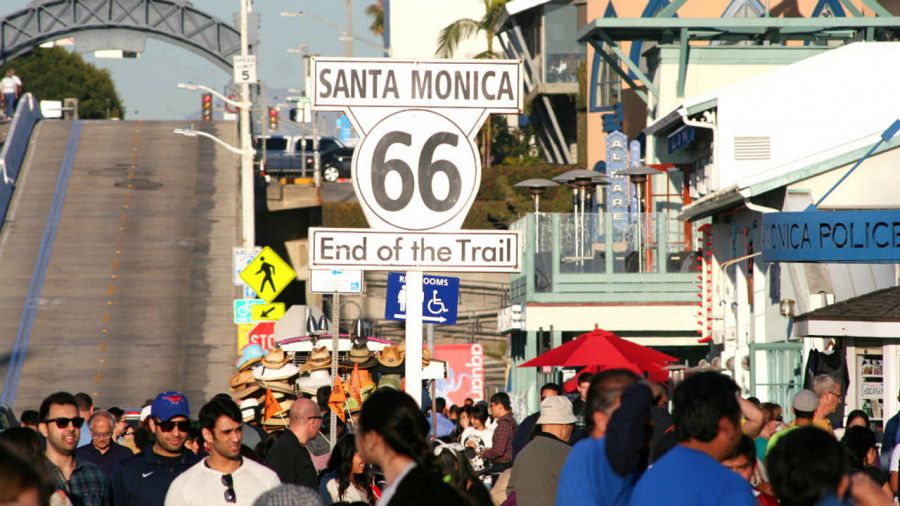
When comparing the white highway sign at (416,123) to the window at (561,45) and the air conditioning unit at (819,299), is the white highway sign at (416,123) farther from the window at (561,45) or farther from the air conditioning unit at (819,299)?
the window at (561,45)

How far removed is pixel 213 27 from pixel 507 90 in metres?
77.4

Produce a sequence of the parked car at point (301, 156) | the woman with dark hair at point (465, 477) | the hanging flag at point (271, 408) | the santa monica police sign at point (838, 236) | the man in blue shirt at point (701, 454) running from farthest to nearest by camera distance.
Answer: the parked car at point (301, 156) < the hanging flag at point (271, 408) < the santa monica police sign at point (838, 236) < the woman with dark hair at point (465, 477) < the man in blue shirt at point (701, 454)

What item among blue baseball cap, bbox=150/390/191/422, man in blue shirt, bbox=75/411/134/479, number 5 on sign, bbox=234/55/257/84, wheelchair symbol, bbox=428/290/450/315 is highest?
number 5 on sign, bbox=234/55/257/84

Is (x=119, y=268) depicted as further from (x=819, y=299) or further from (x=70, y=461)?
(x=70, y=461)

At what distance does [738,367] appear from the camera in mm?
25766

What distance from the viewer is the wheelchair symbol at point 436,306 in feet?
77.2

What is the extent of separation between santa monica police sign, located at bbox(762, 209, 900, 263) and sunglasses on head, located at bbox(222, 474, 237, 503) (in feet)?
30.5

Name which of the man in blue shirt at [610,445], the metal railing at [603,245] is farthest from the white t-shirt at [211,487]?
the metal railing at [603,245]

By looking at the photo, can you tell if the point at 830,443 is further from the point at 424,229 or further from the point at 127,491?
the point at 127,491

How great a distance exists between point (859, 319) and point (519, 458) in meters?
9.41

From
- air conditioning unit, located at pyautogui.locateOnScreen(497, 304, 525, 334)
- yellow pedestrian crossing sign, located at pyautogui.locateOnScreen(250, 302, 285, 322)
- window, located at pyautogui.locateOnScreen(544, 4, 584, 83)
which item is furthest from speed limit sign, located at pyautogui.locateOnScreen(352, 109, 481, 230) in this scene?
window, located at pyautogui.locateOnScreen(544, 4, 584, 83)

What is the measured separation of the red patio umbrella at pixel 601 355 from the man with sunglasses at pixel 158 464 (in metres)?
9.63

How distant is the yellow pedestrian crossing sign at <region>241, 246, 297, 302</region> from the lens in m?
26.9

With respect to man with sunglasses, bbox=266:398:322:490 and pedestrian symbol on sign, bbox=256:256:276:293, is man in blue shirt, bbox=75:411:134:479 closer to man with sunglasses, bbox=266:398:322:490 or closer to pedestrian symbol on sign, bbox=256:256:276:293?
man with sunglasses, bbox=266:398:322:490
